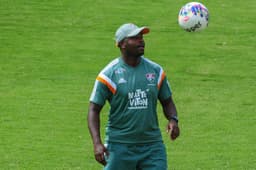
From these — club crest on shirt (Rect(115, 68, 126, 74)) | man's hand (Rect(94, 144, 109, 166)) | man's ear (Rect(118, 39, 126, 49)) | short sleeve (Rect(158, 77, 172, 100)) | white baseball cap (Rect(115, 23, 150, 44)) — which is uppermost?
white baseball cap (Rect(115, 23, 150, 44))

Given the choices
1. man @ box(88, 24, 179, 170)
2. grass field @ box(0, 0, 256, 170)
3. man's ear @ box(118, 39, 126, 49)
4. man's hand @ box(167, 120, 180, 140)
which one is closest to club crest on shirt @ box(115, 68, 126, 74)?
man @ box(88, 24, 179, 170)

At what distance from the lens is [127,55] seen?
31.4 ft

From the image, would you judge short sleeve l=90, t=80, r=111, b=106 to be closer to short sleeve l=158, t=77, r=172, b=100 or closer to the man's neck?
the man's neck

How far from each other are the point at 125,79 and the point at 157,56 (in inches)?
531

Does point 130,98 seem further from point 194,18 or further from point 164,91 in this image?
point 194,18

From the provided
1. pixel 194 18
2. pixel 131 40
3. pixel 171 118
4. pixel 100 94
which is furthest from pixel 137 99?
pixel 194 18

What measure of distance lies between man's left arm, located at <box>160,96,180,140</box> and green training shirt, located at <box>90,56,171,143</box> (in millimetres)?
177

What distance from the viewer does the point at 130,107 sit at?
9469 millimetres

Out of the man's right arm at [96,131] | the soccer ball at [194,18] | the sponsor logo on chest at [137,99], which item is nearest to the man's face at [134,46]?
the sponsor logo on chest at [137,99]

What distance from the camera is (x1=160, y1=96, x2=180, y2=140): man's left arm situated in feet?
31.7

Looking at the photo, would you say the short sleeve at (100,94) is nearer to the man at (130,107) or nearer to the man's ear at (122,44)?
the man at (130,107)

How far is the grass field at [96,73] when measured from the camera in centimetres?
1473

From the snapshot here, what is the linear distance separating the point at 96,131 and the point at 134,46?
1014mm

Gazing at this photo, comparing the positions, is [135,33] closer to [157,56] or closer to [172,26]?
[157,56]
